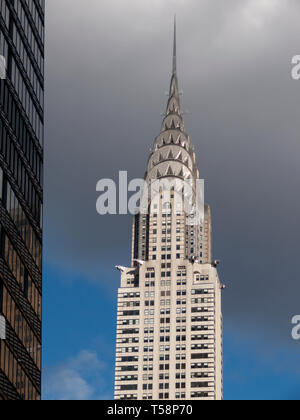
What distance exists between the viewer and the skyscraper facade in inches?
4245

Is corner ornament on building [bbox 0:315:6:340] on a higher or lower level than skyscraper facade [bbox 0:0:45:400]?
lower

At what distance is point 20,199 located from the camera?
115062mm

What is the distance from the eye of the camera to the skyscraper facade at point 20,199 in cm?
10781

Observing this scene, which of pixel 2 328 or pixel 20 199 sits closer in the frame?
pixel 2 328

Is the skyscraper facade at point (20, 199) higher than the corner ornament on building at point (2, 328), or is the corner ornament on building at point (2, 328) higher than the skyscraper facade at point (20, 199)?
the skyscraper facade at point (20, 199)

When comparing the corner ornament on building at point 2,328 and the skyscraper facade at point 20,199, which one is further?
the skyscraper facade at point 20,199

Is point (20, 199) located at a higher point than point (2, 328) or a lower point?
higher

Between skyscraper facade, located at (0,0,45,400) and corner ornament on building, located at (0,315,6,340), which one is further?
skyscraper facade, located at (0,0,45,400)
